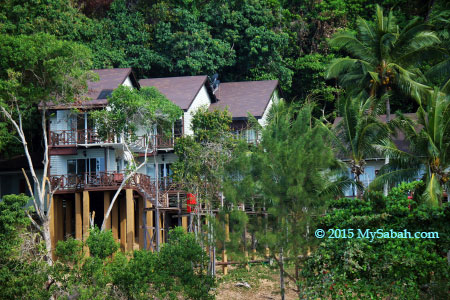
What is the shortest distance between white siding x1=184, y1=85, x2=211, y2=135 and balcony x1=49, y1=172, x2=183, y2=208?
16.7ft

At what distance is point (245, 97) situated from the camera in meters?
42.8

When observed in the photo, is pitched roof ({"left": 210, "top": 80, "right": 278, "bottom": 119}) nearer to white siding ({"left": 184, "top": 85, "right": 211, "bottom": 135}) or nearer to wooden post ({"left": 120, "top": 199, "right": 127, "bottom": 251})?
white siding ({"left": 184, "top": 85, "right": 211, "bottom": 135})

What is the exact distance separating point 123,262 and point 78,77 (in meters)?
10.4

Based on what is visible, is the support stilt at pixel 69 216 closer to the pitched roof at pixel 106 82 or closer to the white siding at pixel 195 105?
the pitched roof at pixel 106 82

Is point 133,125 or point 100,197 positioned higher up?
point 133,125

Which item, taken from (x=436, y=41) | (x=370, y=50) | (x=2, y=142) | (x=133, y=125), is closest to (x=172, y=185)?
(x=133, y=125)

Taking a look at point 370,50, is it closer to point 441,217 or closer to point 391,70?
point 391,70

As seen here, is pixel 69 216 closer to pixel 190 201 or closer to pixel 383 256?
pixel 190 201

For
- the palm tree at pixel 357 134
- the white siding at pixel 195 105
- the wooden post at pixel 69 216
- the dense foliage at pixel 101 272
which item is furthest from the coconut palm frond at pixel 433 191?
the wooden post at pixel 69 216

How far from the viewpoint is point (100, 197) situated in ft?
128

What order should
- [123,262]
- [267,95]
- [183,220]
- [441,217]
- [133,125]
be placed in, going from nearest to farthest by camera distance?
[441,217]
[123,262]
[133,125]
[183,220]
[267,95]

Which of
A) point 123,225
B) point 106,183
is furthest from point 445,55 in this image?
point 123,225

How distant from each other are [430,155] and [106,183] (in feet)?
50.8

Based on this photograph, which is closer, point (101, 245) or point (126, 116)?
point (101, 245)
